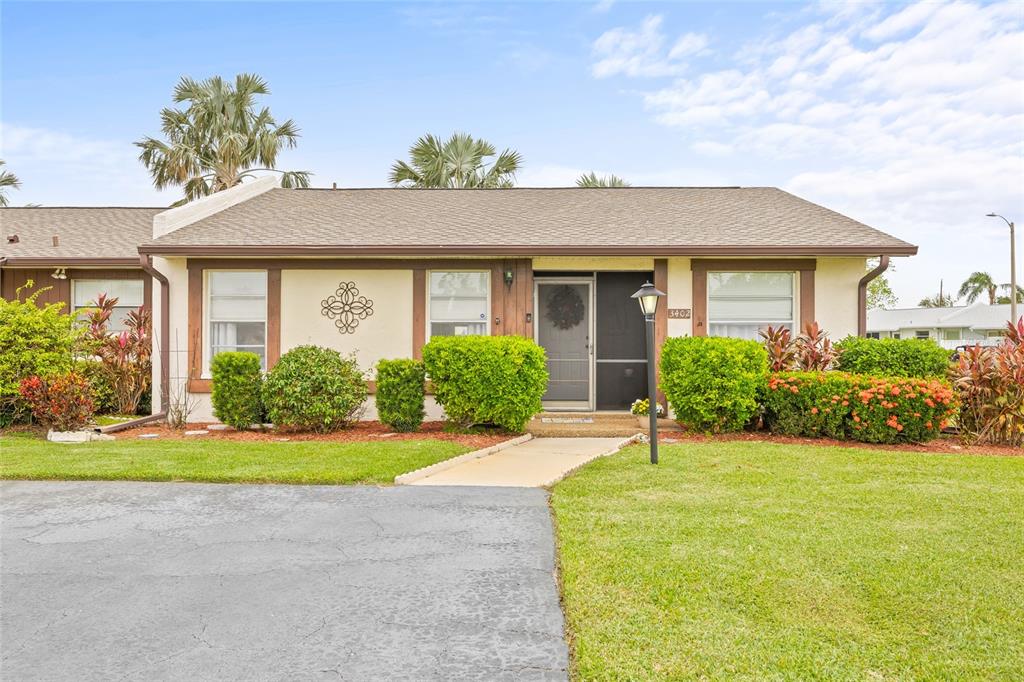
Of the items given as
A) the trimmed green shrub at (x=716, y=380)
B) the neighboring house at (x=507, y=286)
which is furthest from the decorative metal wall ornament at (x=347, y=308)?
the trimmed green shrub at (x=716, y=380)

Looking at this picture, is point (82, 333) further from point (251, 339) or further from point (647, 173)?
point (647, 173)

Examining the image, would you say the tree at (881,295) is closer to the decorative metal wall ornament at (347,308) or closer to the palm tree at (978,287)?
the palm tree at (978,287)

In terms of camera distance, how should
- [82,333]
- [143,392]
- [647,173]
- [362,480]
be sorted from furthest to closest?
1. [647,173]
2. [143,392]
3. [82,333]
4. [362,480]

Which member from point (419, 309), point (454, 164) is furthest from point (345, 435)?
point (454, 164)

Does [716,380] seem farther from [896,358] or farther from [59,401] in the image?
[59,401]

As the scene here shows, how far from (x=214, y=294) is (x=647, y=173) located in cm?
1599

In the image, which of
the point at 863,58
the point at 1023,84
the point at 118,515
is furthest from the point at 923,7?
the point at 118,515

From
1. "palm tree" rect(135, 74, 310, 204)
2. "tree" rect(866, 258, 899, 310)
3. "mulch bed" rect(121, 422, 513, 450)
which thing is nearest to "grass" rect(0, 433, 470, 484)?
"mulch bed" rect(121, 422, 513, 450)

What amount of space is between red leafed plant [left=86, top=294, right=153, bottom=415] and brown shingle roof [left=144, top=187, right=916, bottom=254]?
6.32ft

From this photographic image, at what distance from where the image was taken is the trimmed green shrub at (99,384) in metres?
9.26

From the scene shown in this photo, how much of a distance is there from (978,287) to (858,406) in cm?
5737

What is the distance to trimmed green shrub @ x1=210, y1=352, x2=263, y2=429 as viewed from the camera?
8.43 m

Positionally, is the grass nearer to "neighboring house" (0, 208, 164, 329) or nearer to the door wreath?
the door wreath

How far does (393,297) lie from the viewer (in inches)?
383
